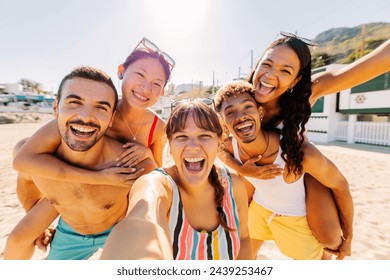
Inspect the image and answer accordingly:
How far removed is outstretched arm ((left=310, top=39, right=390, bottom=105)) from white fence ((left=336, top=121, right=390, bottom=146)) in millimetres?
14231

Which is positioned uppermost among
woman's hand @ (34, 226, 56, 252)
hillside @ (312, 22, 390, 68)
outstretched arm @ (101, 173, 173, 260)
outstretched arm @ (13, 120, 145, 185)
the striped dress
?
hillside @ (312, 22, 390, 68)

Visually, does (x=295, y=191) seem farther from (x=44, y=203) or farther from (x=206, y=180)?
(x=44, y=203)

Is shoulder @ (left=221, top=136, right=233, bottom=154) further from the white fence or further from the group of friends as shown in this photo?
the white fence

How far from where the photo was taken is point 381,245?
10.7 ft

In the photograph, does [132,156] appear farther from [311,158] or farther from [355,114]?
[355,114]

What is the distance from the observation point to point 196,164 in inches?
67.1

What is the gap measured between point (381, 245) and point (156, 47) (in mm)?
3905

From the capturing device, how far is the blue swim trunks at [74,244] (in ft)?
7.61

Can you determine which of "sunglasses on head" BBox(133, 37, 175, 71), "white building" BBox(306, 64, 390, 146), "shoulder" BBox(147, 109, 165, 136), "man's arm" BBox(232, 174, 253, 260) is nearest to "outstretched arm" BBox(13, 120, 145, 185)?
"shoulder" BBox(147, 109, 165, 136)

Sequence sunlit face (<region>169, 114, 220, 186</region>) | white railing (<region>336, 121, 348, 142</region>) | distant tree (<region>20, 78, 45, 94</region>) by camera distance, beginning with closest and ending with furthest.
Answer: sunlit face (<region>169, 114, 220, 186</region>) < white railing (<region>336, 121, 348, 142</region>) < distant tree (<region>20, 78, 45, 94</region>)

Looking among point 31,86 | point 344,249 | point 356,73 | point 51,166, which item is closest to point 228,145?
point 356,73

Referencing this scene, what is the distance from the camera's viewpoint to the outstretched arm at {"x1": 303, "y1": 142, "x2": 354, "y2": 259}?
1913 mm
